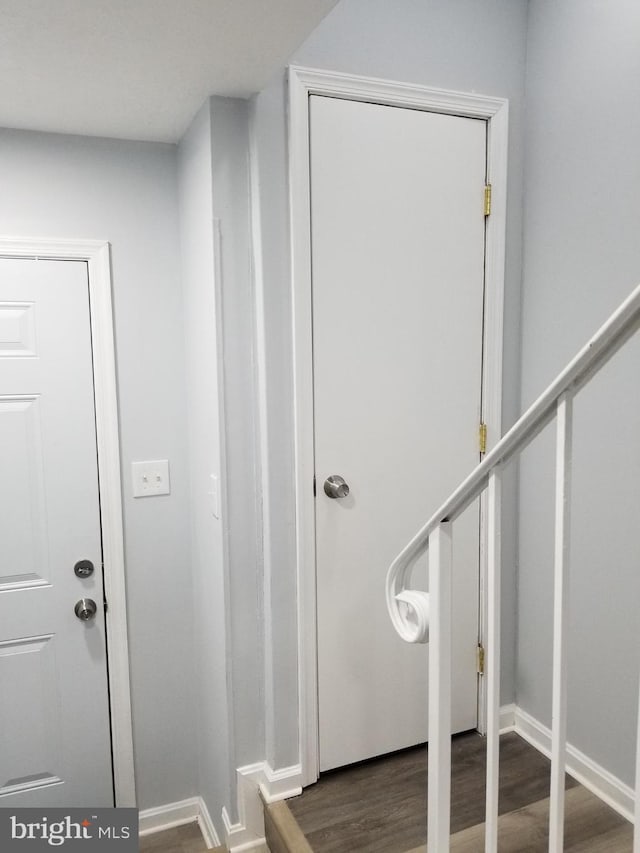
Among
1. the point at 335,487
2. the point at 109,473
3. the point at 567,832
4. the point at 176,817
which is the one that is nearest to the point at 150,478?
the point at 109,473

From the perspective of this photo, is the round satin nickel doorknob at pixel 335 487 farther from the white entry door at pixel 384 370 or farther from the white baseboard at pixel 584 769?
the white baseboard at pixel 584 769

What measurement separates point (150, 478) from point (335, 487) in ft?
2.35

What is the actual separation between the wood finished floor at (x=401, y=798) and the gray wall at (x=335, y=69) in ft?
0.59

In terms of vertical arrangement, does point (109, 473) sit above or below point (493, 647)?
above

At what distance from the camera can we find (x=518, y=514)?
7.54 ft

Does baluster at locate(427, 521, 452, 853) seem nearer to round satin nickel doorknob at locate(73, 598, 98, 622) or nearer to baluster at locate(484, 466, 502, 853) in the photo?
baluster at locate(484, 466, 502, 853)

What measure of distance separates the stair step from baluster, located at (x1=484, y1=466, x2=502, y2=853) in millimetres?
708

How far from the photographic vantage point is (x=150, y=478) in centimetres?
229

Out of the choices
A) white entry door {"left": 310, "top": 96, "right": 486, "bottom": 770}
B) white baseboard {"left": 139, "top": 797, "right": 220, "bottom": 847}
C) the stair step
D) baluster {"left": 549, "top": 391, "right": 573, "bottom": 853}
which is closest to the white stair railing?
baluster {"left": 549, "top": 391, "right": 573, "bottom": 853}

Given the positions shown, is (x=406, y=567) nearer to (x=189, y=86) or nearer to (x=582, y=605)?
(x=582, y=605)

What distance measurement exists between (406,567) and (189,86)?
1362mm

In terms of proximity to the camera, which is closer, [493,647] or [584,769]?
[493,647]

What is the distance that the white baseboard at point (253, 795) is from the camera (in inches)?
77.5

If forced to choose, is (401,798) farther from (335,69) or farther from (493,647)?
(335,69)
